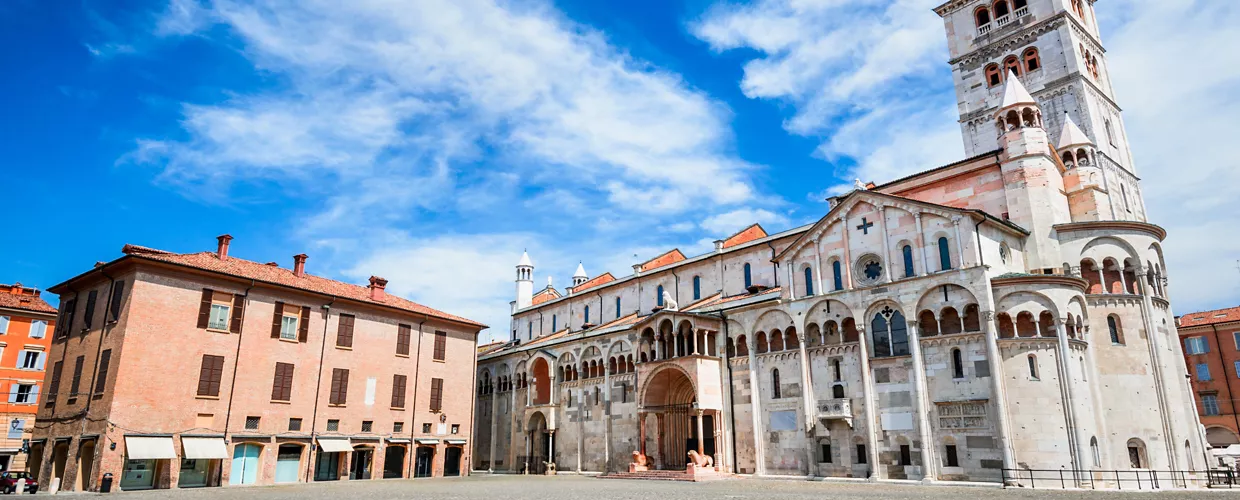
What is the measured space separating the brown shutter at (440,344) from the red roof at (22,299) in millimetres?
23831

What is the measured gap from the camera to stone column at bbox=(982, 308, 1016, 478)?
992 inches

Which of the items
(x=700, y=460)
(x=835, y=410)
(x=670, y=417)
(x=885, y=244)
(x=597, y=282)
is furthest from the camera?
(x=597, y=282)

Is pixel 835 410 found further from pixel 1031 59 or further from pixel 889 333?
pixel 1031 59

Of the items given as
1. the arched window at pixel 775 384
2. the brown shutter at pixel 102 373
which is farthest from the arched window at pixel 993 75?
the brown shutter at pixel 102 373

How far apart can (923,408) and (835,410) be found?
371 cm

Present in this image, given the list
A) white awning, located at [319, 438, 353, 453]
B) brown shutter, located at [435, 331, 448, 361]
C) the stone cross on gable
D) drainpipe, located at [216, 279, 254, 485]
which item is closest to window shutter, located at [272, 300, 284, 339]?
drainpipe, located at [216, 279, 254, 485]

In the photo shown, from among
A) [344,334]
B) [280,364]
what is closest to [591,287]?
[344,334]

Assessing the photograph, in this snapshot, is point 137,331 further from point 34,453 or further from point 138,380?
point 34,453

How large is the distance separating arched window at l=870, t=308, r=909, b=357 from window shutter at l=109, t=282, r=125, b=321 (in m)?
31.0

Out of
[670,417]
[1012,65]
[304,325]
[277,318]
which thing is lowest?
[670,417]

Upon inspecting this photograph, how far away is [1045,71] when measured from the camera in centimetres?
4088

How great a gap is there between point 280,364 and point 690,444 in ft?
66.1

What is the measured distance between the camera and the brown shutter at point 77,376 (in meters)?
29.0

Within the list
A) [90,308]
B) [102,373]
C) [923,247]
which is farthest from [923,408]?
[90,308]
